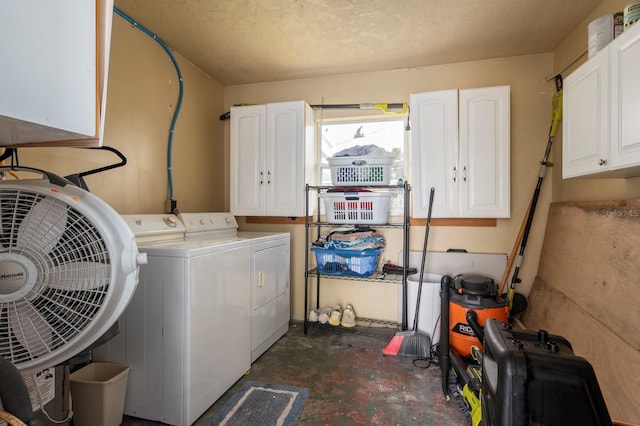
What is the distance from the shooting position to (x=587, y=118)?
1605 mm

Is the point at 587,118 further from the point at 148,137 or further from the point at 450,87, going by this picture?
the point at 148,137

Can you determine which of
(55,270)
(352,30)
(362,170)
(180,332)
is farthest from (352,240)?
(55,270)

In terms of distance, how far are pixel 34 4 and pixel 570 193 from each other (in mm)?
2952

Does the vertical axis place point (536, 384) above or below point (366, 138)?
below

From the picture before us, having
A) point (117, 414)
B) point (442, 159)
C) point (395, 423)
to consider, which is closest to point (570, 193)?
point (442, 159)

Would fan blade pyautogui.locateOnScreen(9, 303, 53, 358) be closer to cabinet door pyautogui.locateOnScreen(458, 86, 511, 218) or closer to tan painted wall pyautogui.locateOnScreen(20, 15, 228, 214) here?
tan painted wall pyautogui.locateOnScreen(20, 15, 228, 214)

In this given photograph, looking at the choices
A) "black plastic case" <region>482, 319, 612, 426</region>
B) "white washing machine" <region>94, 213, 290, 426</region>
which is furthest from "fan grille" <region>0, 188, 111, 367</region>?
"black plastic case" <region>482, 319, 612, 426</region>

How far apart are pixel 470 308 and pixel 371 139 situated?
1711 millimetres

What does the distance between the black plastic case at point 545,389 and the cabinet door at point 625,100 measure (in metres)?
1.03

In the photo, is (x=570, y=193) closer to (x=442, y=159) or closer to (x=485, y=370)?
(x=442, y=159)

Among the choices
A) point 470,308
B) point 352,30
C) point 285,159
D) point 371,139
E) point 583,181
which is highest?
point 352,30

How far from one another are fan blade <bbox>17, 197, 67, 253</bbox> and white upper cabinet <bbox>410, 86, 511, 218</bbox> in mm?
2280

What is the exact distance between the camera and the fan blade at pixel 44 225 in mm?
875

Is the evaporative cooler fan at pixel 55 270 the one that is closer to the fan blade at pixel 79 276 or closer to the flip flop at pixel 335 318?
the fan blade at pixel 79 276
